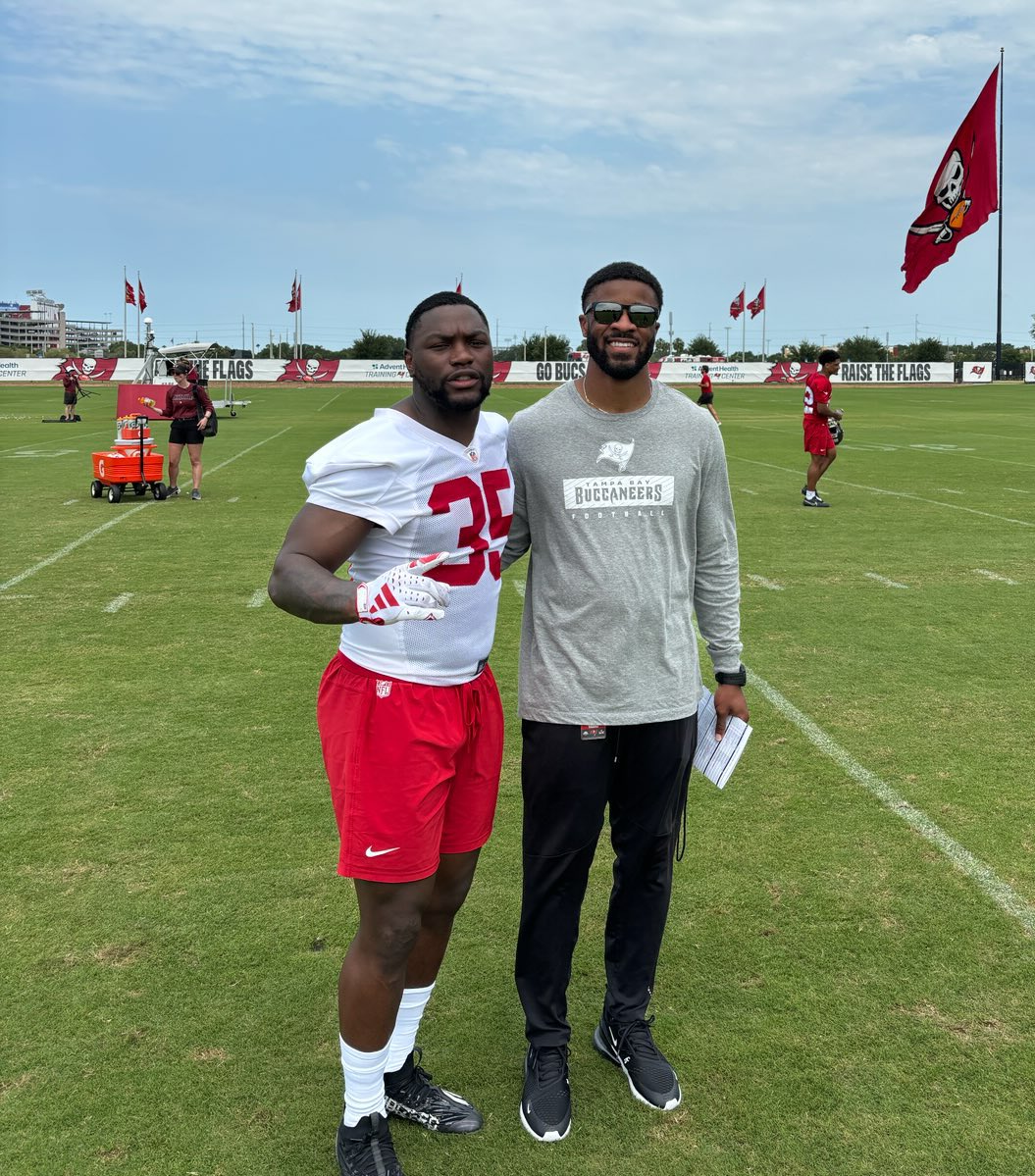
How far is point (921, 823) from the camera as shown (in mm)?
4590

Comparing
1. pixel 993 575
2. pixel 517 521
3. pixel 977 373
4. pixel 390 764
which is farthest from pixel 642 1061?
pixel 977 373

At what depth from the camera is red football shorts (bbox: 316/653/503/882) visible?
2543 mm

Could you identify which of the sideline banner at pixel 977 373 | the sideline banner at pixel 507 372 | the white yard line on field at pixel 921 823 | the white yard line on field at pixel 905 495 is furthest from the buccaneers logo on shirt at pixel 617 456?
the sideline banner at pixel 977 373

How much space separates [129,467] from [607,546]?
43.7 feet

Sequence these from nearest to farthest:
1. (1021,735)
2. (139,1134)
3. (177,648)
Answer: (139,1134) < (1021,735) < (177,648)

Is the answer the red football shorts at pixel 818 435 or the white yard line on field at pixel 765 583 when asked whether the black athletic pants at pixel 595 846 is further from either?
the red football shorts at pixel 818 435

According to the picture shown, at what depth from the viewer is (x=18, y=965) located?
3527mm

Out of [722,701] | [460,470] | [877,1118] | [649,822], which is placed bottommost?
[877,1118]

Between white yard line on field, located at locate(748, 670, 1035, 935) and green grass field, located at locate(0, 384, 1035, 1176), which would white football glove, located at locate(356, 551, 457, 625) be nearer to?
green grass field, located at locate(0, 384, 1035, 1176)

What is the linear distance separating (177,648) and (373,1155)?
205 inches

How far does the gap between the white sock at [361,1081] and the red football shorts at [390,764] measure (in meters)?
Result: 0.46

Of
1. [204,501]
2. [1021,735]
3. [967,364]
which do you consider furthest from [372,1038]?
[967,364]

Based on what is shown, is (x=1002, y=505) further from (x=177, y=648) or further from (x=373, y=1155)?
(x=373, y=1155)

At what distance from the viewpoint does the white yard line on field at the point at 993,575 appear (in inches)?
375
